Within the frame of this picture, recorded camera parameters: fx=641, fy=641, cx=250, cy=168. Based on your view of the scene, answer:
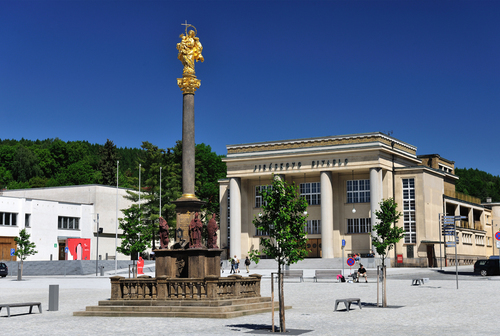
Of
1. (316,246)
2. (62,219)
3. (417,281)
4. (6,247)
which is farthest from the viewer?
(62,219)

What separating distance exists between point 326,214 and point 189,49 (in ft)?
165

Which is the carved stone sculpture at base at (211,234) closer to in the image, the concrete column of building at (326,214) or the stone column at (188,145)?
the stone column at (188,145)

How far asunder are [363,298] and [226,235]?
5440cm

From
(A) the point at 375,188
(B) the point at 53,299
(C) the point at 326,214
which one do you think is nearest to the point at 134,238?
(B) the point at 53,299

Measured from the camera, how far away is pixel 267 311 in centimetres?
2238

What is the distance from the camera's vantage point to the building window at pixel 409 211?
235ft

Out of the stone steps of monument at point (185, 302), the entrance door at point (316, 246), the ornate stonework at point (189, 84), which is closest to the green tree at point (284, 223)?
the stone steps of monument at point (185, 302)

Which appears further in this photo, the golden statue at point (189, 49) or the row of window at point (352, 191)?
the row of window at point (352, 191)

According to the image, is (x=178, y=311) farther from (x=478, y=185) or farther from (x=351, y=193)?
(x=478, y=185)

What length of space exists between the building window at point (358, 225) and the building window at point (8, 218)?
133 feet

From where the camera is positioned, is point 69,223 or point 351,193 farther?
point 69,223

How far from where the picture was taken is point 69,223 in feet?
278

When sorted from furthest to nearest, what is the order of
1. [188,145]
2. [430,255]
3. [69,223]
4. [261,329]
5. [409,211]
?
[69,223] < [409,211] < [430,255] < [188,145] < [261,329]

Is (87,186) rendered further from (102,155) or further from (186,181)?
(186,181)
